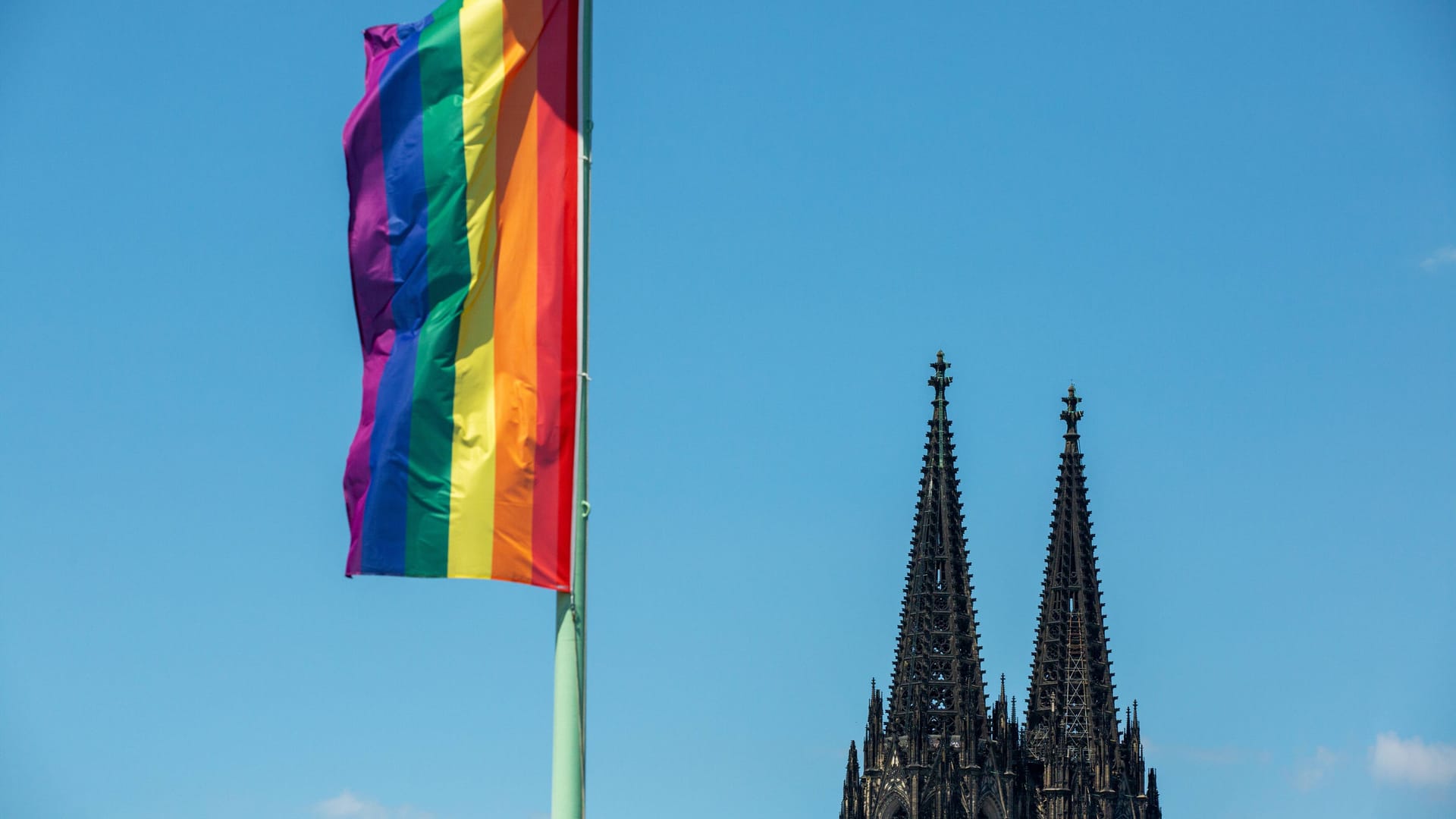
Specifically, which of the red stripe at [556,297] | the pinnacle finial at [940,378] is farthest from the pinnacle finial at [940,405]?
the red stripe at [556,297]

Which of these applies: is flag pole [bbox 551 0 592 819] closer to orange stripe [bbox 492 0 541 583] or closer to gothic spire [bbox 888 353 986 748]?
orange stripe [bbox 492 0 541 583]

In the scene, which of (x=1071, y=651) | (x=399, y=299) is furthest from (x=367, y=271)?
(x=1071, y=651)

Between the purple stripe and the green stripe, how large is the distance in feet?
0.96

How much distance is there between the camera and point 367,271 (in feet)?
59.4

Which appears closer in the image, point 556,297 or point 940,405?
point 556,297

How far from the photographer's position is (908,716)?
107 meters

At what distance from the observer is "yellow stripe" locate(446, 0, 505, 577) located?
58.4 ft

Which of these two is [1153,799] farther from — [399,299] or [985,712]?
[399,299]

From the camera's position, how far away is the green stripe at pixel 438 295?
17.8 meters

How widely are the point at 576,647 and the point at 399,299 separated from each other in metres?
A: 2.72

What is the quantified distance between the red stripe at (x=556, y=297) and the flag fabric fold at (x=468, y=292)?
0.01 meters

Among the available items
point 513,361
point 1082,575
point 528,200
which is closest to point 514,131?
point 528,200

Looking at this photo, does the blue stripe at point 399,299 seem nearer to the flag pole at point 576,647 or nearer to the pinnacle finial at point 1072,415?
the flag pole at point 576,647

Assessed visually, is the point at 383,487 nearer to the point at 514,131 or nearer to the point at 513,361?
the point at 513,361
